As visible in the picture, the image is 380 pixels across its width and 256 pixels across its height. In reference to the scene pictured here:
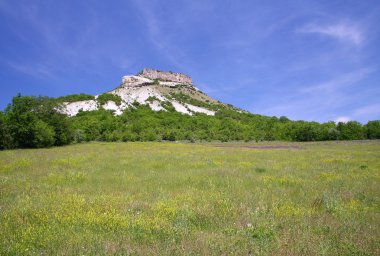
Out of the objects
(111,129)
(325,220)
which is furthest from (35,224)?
(111,129)

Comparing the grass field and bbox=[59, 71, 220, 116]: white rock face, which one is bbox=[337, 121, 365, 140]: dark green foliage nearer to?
the grass field

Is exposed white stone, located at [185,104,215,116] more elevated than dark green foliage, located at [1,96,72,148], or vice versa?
exposed white stone, located at [185,104,215,116]

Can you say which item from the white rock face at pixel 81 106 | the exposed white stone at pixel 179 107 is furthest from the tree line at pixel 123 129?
the exposed white stone at pixel 179 107

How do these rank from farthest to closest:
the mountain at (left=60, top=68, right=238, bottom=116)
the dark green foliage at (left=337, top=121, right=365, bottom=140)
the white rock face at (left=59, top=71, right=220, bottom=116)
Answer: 1. the mountain at (left=60, top=68, right=238, bottom=116)
2. the white rock face at (left=59, top=71, right=220, bottom=116)
3. the dark green foliage at (left=337, top=121, right=365, bottom=140)

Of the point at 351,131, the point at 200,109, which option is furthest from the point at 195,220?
the point at 200,109

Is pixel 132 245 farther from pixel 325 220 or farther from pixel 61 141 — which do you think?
pixel 61 141

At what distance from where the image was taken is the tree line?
5444 cm

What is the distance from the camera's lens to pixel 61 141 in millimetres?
62531

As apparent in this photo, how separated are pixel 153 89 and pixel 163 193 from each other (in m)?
189

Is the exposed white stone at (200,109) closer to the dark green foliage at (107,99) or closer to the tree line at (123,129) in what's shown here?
the tree line at (123,129)

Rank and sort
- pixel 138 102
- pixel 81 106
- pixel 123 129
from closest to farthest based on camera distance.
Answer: pixel 123 129 → pixel 81 106 → pixel 138 102

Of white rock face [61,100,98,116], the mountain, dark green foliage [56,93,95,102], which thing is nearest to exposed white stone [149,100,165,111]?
the mountain

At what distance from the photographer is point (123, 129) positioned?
323 feet

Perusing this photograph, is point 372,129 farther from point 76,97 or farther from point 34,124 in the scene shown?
point 76,97
